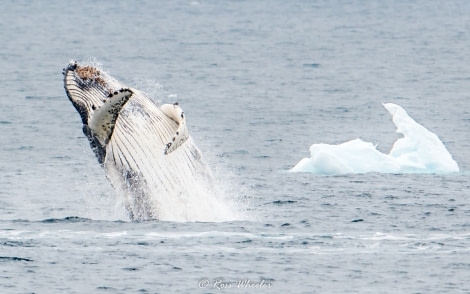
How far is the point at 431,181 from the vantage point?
4550cm

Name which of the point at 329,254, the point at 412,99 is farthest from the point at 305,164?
the point at 412,99

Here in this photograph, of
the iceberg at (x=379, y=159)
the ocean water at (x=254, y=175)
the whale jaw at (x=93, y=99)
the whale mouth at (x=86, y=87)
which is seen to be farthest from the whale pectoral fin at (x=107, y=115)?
the iceberg at (x=379, y=159)

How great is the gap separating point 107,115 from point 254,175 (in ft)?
55.2

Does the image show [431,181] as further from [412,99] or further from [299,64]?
[299,64]

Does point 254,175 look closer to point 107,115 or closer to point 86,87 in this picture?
point 86,87

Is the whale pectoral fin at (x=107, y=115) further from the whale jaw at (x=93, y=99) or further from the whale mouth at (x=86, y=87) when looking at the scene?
the whale mouth at (x=86, y=87)

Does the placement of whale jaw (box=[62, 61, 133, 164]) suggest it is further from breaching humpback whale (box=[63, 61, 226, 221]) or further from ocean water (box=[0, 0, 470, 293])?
ocean water (box=[0, 0, 470, 293])

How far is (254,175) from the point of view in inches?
1905

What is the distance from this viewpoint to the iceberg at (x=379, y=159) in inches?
1870

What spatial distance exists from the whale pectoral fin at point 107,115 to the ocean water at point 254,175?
2.92 m

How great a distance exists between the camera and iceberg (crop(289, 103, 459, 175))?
4750 cm

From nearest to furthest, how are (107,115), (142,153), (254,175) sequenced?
(107,115) → (142,153) → (254,175)

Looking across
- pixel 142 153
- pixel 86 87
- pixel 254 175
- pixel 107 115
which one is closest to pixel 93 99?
pixel 86 87

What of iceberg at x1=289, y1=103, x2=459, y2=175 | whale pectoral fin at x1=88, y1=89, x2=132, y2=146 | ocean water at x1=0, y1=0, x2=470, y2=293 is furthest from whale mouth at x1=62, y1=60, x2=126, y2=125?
iceberg at x1=289, y1=103, x2=459, y2=175
